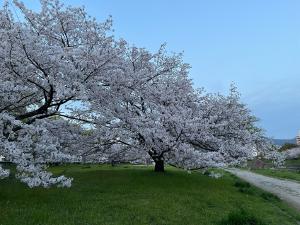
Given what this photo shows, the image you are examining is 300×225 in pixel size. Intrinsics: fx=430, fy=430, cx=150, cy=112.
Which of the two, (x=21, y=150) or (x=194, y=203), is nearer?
(x=21, y=150)

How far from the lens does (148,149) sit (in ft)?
61.4

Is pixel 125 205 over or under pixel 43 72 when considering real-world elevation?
under

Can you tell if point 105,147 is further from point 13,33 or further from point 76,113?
point 13,33

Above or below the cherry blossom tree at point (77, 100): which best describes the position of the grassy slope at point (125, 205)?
below

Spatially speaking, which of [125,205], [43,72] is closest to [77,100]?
[43,72]

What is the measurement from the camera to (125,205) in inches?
561

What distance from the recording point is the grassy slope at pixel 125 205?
1192 centimetres

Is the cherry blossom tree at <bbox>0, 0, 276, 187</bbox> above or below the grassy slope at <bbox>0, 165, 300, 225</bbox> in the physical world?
above

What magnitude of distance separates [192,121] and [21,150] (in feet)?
26.4

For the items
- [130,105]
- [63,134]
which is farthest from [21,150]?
[130,105]

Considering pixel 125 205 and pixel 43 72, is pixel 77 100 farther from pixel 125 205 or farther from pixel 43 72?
pixel 125 205

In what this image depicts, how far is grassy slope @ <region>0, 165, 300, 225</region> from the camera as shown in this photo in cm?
1192

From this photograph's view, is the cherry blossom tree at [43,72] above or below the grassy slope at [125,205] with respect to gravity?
above

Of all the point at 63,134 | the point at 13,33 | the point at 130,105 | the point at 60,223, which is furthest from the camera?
Result: the point at 130,105
